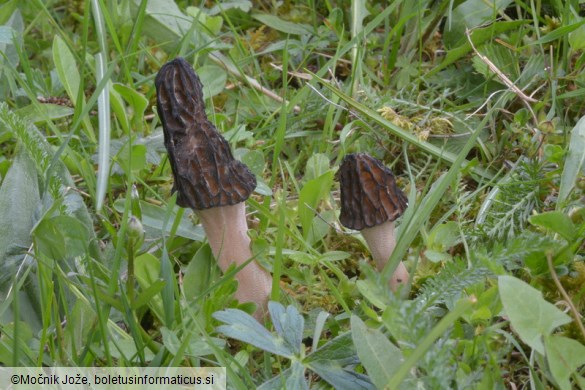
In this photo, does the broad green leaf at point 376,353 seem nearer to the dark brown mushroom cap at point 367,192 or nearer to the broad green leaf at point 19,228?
the dark brown mushroom cap at point 367,192

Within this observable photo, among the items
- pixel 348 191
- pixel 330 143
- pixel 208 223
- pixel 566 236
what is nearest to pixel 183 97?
pixel 208 223

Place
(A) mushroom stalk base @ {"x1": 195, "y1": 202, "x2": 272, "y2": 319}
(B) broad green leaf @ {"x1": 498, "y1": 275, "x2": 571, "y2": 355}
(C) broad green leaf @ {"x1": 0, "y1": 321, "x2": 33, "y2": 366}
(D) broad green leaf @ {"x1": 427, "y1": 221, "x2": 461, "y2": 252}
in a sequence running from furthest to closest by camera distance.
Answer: (D) broad green leaf @ {"x1": 427, "y1": 221, "x2": 461, "y2": 252} < (A) mushroom stalk base @ {"x1": 195, "y1": 202, "x2": 272, "y2": 319} < (C) broad green leaf @ {"x1": 0, "y1": 321, "x2": 33, "y2": 366} < (B) broad green leaf @ {"x1": 498, "y1": 275, "x2": 571, "y2": 355}

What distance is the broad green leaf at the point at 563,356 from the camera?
5.22 ft

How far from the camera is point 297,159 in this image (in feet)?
8.80

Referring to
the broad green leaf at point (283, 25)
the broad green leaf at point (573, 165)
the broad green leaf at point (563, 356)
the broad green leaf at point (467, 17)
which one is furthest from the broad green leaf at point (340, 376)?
the broad green leaf at point (283, 25)

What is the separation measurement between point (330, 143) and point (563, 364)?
4.20 ft

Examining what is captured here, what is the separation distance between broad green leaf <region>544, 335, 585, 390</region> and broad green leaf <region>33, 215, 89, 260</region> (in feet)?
3.52

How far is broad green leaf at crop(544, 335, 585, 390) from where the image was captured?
5.22 feet

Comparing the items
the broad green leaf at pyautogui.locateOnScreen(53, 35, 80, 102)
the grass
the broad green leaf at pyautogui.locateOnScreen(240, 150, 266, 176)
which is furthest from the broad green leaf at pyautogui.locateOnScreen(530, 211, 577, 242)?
the broad green leaf at pyautogui.locateOnScreen(53, 35, 80, 102)

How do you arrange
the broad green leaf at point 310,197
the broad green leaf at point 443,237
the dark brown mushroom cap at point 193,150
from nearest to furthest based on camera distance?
the dark brown mushroom cap at point 193,150 → the broad green leaf at point 443,237 → the broad green leaf at point 310,197

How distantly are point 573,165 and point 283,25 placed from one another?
61.6 inches

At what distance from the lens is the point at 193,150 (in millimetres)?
1950

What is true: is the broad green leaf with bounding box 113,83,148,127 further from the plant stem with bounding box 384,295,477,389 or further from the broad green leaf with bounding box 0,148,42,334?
→ the plant stem with bounding box 384,295,477,389

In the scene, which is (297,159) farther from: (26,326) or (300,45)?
(26,326)
